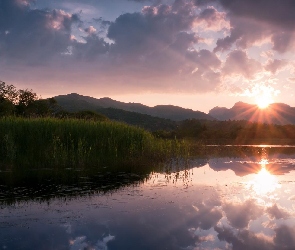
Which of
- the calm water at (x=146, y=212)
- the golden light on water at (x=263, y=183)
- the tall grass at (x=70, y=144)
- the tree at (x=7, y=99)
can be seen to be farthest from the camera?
the tree at (x=7, y=99)

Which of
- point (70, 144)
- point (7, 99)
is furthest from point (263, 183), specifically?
point (7, 99)

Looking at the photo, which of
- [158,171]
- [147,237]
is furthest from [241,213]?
[158,171]

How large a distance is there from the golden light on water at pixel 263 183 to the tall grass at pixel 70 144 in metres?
6.10

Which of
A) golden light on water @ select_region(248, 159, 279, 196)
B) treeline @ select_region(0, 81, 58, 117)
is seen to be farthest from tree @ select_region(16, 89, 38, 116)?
golden light on water @ select_region(248, 159, 279, 196)

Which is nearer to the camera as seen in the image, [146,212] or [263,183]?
[146,212]

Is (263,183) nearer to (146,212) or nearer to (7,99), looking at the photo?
(146,212)

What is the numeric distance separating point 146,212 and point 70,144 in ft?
33.9

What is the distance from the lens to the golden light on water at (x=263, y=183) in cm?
1190

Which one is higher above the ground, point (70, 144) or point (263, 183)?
point (70, 144)

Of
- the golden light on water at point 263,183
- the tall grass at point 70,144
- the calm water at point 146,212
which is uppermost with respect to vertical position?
the tall grass at point 70,144

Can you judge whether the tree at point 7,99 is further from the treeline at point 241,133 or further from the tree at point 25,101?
the treeline at point 241,133

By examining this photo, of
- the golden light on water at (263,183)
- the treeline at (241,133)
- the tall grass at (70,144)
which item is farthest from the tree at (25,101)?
the golden light on water at (263,183)

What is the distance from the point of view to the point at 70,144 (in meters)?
18.6

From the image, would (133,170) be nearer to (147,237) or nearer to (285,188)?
(285,188)
